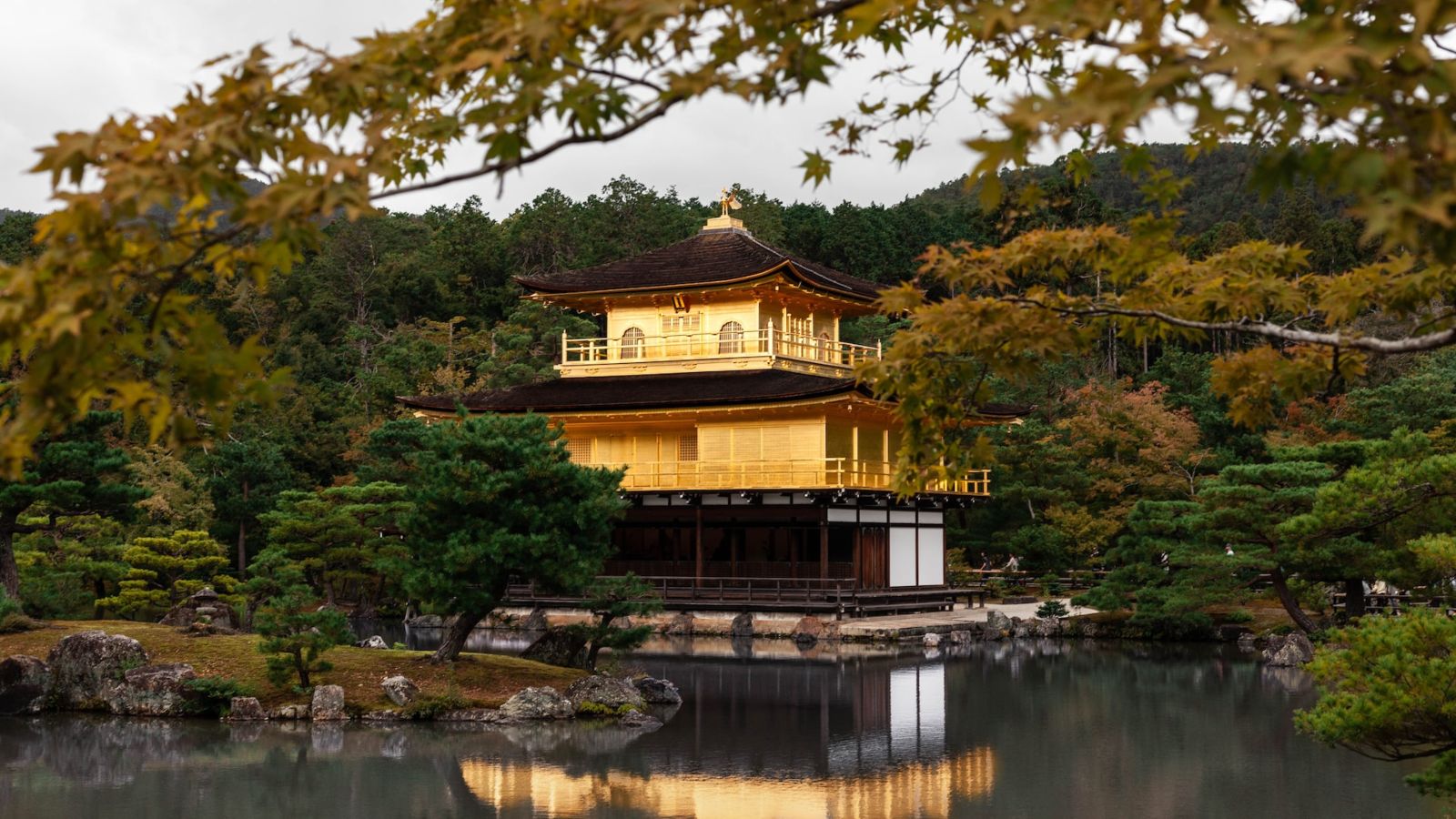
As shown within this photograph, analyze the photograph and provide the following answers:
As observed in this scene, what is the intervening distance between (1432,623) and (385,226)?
56574 mm

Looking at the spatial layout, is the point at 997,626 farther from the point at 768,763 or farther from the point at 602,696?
the point at 768,763

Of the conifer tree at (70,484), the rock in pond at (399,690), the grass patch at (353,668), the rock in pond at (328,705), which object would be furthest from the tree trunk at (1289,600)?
the conifer tree at (70,484)

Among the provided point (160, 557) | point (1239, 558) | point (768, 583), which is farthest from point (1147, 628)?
point (160, 557)

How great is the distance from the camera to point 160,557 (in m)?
22.3

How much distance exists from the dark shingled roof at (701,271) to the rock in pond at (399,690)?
16.0m

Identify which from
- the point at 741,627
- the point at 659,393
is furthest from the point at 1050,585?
the point at 659,393

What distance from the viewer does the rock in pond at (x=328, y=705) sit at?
15.0 metres

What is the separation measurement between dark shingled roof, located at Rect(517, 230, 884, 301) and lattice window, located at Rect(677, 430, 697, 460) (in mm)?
3345

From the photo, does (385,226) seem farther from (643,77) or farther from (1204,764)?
(643,77)

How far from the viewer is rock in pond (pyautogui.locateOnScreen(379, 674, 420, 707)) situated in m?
15.3

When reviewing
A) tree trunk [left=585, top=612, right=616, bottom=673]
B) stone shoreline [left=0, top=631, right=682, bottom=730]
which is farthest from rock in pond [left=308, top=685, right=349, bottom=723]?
tree trunk [left=585, top=612, right=616, bottom=673]

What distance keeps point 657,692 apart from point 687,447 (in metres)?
14.2

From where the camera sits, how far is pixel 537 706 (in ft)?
50.9

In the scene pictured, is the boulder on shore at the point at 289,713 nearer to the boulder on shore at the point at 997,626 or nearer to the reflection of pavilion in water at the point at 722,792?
the reflection of pavilion in water at the point at 722,792
